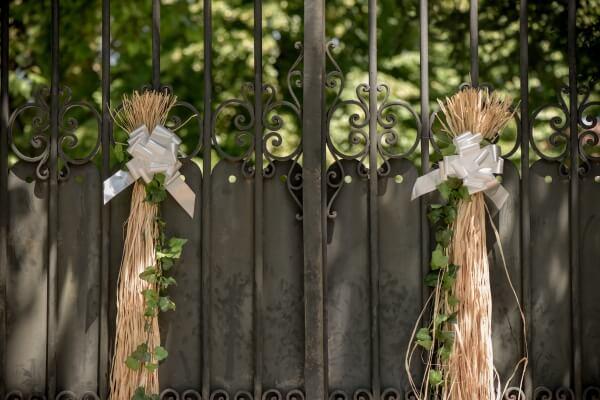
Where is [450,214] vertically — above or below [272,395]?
above

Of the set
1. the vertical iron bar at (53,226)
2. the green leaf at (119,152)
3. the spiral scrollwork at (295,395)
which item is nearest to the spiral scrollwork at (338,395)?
the spiral scrollwork at (295,395)

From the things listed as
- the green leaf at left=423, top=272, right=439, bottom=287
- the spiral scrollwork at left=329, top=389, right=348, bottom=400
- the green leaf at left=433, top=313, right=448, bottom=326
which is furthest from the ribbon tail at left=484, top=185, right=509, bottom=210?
the spiral scrollwork at left=329, top=389, right=348, bottom=400

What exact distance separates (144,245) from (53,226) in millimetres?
381

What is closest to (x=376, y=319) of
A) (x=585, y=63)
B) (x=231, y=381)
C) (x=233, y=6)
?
(x=231, y=381)

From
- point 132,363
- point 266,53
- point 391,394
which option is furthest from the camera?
point 266,53

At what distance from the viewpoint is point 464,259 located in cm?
330

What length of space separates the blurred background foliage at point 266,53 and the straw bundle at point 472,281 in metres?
2.74

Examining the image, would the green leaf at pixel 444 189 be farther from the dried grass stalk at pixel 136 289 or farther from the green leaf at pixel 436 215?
the dried grass stalk at pixel 136 289

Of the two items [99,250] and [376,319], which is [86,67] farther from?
[376,319]

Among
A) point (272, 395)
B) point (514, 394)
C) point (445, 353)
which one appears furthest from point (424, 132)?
point (272, 395)

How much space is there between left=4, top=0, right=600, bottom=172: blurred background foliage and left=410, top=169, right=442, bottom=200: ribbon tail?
2.71m

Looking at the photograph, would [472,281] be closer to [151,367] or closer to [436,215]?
[436,215]

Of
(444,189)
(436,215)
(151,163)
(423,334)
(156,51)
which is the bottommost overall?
(423,334)

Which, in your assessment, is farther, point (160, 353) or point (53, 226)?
point (53, 226)
